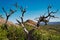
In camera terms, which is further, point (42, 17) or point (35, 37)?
point (35, 37)

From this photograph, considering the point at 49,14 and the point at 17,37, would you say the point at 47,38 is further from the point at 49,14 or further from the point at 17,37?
the point at 49,14

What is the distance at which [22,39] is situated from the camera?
5950 centimetres

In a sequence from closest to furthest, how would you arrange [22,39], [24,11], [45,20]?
[45,20] < [24,11] < [22,39]

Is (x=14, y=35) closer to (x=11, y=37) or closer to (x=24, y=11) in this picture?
(x=11, y=37)

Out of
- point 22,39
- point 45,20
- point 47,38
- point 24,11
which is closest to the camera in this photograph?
point 45,20

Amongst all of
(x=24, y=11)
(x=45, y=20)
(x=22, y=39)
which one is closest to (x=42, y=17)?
(x=45, y=20)

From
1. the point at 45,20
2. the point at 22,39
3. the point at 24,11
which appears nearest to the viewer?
the point at 45,20

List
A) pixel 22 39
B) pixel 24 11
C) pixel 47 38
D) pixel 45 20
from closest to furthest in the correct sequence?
pixel 45 20 < pixel 24 11 < pixel 22 39 < pixel 47 38

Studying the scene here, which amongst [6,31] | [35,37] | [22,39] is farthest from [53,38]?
[6,31]

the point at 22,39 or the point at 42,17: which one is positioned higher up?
the point at 42,17

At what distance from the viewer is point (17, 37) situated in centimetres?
6044

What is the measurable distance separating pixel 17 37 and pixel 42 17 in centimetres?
2006

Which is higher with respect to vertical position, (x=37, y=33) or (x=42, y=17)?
(x=42, y=17)

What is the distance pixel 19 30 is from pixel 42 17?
22539 millimetres
